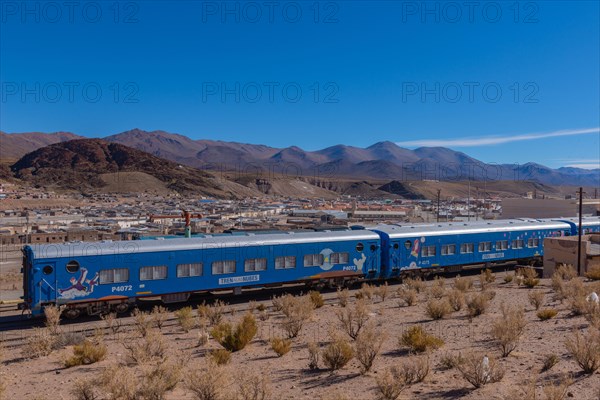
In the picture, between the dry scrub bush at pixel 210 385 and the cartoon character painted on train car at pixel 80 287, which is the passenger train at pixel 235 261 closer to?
the cartoon character painted on train car at pixel 80 287

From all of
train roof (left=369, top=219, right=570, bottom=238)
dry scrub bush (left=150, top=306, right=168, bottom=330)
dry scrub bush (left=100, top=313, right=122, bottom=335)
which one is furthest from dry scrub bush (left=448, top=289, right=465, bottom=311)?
dry scrub bush (left=100, top=313, right=122, bottom=335)

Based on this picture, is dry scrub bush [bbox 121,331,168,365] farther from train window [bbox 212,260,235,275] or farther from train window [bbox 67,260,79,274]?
train window [bbox 212,260,235,275]

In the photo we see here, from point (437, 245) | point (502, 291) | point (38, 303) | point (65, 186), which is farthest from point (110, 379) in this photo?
point (65, 186)

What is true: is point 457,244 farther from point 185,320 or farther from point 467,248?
point 185,320

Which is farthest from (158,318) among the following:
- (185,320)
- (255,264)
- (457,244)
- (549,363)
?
(457,244)

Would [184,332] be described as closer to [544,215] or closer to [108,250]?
[108,250]
